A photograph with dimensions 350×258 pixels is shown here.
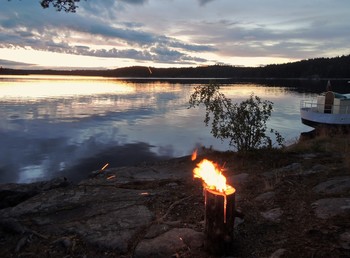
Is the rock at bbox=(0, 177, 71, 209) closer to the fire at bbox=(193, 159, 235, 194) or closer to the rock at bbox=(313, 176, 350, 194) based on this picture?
the fire at bbox=(193, 159, 235, 194)

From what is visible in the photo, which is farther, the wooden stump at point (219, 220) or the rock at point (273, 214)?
the rock at point (273, 214)

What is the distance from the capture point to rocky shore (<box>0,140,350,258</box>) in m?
5.62

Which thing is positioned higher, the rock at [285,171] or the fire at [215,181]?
the fire at [215,181]

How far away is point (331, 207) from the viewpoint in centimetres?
645

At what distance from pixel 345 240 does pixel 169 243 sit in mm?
2885

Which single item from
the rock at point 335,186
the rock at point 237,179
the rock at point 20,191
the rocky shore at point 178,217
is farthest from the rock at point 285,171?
the rock at point 20,191

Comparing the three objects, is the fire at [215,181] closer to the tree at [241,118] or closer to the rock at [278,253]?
the rock at [278,253]

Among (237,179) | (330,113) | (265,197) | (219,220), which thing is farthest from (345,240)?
(330,113)

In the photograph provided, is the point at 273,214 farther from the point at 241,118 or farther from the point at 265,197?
the point at 241,118

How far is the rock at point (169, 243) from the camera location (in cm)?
566

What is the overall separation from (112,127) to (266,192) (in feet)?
92.8

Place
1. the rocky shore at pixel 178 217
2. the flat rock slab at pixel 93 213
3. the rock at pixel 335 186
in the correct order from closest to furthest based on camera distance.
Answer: the rocky shore at pixel 178 217
the flat rock slab at pixel 93 213
the rock at pixel 335 186

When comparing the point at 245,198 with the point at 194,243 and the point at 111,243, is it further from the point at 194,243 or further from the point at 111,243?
the point at 111,243

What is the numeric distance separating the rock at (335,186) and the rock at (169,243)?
328 centimetres
